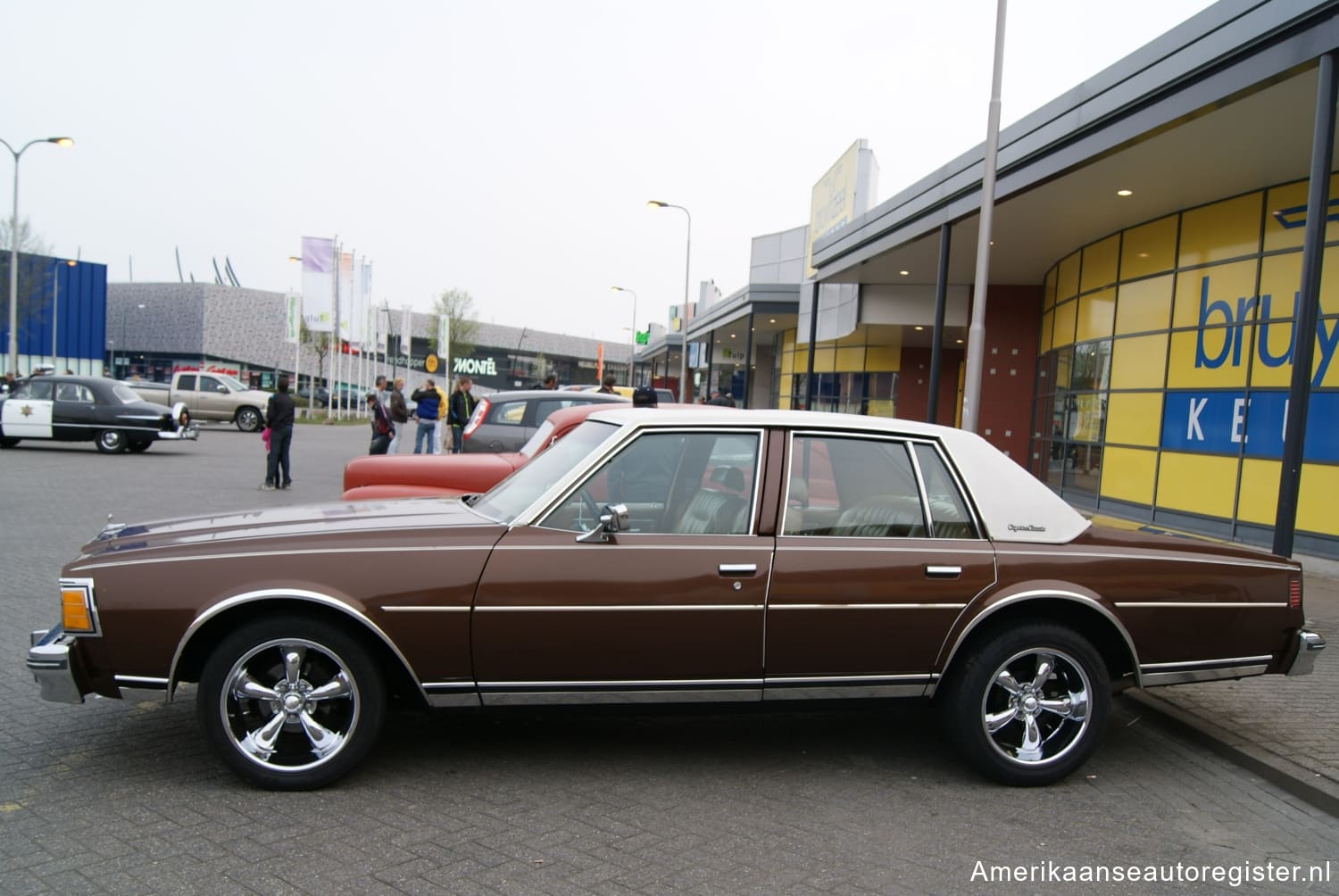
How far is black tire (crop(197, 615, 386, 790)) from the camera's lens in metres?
3.52

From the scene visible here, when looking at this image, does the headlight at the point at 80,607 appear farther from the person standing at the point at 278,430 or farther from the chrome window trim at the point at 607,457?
the person standing at the point at 278,430

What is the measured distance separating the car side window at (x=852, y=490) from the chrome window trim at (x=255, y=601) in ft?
5.85

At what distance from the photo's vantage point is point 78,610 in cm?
349

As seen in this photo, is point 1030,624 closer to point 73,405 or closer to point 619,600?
point 619,600

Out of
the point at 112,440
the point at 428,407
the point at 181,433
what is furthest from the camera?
the point at 181,433

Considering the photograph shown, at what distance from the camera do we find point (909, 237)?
52.3 feet

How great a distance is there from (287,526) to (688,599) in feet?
5.87

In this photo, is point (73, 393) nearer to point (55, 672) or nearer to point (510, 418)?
point (510, 418)

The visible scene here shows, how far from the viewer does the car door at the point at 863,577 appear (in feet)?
12.6

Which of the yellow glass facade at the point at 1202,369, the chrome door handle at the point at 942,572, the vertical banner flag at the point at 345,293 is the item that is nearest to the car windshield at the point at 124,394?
the vertical banner flag at the point at 345,293

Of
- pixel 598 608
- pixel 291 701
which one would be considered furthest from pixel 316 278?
pixel 598 608

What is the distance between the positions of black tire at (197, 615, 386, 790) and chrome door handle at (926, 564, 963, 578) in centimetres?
235

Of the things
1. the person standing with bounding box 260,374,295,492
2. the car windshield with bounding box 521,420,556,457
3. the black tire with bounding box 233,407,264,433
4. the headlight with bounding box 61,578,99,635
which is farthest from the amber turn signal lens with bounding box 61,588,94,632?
the black tire with bounding box 233,407,264,433

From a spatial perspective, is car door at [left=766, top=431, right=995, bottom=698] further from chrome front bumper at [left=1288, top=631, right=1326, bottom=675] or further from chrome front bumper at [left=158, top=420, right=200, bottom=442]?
chrome front bumper at [left=158, top=420, right=200, bottom=442]
